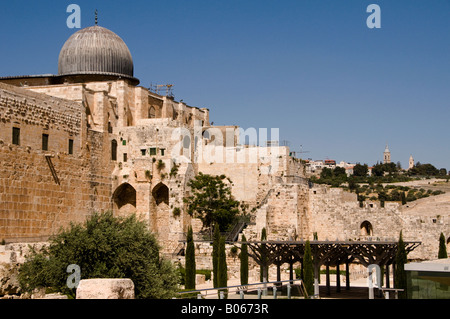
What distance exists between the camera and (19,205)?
2650 cm

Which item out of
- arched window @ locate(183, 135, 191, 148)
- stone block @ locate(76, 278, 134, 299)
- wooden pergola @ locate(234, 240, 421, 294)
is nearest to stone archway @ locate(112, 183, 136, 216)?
arched window @ locate(183, 135, 191, 148)

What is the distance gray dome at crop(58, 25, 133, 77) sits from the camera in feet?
121

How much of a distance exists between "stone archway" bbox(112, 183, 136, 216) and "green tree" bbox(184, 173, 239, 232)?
140 inches

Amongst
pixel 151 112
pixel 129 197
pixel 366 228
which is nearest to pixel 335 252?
pixel 366 228

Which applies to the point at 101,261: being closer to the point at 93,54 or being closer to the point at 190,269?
the point at 190,269

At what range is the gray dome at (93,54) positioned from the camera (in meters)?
36.9

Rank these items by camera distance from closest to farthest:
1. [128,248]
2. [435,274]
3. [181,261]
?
[435,274]
[128,248]
[181,261]

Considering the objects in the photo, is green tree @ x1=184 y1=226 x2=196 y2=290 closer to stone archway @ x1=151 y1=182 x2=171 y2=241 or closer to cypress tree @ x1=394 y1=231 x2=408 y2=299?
stone archway @ x1=151 y1=182 x2=171 y2=241

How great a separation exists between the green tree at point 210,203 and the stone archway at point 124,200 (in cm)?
354

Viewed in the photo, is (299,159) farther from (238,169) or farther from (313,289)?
(313,289)

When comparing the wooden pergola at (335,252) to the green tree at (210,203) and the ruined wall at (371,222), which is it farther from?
the ruined wall at (371,222)

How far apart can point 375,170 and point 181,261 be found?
2622 inches
